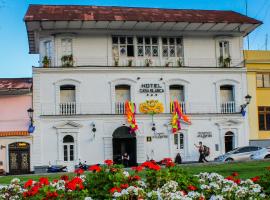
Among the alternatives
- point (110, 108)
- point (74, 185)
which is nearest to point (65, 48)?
point (110, 108)

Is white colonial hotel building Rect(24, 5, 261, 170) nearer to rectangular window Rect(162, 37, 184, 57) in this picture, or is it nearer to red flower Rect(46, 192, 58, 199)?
rectangular window Rect(162, 37, 184, 57)

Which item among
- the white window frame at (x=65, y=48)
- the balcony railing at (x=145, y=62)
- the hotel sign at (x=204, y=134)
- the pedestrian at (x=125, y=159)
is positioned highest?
the white window frame at (x=65, y=48)

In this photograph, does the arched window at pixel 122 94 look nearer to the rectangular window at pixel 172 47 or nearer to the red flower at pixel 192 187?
the rectangular window at pixel 172 47

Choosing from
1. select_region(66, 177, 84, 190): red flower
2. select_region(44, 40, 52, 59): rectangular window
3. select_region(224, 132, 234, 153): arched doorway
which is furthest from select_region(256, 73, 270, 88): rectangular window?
select_region(66, 177, 84, 190): red flower

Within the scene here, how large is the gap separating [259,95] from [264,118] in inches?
74.8

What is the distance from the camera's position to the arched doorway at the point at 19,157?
42.1 m

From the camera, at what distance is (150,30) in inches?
1790

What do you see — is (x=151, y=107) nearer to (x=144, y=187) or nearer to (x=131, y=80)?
(x=131, y=80)

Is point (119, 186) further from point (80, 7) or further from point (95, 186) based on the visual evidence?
point (80, 7)

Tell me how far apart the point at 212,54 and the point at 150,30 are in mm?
5521

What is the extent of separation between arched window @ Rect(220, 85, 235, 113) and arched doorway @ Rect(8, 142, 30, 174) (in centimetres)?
1556

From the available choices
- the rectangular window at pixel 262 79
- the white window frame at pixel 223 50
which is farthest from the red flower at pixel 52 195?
the rectangular window at pixel 262 79

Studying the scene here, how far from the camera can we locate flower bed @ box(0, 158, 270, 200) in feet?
35.1

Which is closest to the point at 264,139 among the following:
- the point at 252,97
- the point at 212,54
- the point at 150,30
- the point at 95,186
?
the point at 252,97
